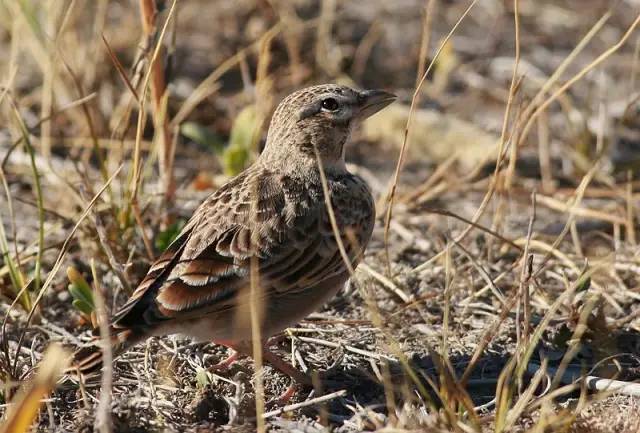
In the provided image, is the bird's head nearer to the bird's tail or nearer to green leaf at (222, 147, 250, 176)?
green leaf at (222, 147, 250, 176)

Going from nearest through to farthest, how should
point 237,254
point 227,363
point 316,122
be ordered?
point 237,254 < point 227,363 < point 316,122

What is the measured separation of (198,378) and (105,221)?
5.51 ft

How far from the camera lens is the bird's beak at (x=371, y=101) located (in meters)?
5.63

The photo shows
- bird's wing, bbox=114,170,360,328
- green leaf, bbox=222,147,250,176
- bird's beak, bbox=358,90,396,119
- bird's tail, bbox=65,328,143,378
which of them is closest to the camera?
bird's tail, bbox=65,328,143,378

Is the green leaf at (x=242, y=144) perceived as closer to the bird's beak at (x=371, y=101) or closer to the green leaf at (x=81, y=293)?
the bird's beak at (x=371, y=101)

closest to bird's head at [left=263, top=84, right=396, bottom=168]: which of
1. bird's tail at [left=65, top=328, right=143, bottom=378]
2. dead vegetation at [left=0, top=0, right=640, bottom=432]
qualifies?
dead vegetation at [left=0, top=0, right=640, bottom=432]

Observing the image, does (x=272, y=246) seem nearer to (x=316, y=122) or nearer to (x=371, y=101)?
(x=316, y=122)

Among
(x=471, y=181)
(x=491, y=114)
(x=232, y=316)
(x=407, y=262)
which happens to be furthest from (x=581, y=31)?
(x=232, y=316)

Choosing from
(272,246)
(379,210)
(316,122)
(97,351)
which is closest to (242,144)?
(379,210)

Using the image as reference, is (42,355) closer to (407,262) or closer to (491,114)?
(407,262)

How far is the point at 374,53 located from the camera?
9297mm

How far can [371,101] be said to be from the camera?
564cm

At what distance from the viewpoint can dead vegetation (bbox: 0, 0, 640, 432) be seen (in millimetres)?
4719

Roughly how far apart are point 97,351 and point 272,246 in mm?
966
